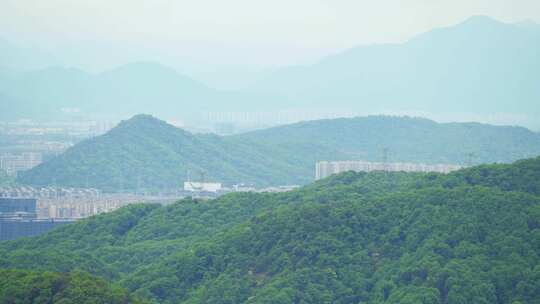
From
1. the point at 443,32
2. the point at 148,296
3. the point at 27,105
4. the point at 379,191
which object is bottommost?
the point at 148,296

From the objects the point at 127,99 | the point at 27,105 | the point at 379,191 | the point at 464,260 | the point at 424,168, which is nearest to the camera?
the point at 464,260

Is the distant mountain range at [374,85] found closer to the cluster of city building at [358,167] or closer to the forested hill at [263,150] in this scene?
the forested hill at [263,150]

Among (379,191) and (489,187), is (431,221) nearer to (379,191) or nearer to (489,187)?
(489,187)

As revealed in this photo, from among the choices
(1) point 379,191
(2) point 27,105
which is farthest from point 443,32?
(1) point 379,191

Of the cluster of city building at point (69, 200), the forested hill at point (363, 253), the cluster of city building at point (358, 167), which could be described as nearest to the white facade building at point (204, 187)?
the cluster of city building at point (69, 200)

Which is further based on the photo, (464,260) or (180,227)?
(180,227)

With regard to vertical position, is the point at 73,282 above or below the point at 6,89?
below

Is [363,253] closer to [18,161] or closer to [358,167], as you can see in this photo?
[358,167]
